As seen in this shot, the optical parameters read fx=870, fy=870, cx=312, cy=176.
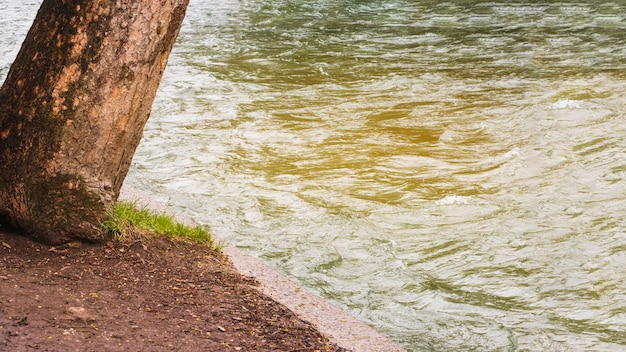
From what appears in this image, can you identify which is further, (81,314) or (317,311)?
(317,311)

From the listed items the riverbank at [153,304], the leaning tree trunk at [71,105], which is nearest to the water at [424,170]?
the riverbank at [153,304]

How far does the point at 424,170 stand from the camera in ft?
30.7

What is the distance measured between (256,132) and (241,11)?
451 inches

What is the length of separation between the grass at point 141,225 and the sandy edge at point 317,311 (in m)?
0.27

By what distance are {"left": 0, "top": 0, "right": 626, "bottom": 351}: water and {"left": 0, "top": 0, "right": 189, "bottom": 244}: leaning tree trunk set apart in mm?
2079

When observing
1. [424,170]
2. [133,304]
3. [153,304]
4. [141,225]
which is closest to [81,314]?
[133,304]

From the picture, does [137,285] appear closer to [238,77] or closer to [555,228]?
[555,228]

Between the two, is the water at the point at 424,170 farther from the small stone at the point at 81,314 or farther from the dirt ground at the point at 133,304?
the small stone at the point at 81,314

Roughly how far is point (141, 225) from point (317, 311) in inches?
55.6

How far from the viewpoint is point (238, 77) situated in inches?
548

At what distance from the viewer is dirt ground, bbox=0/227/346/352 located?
4.27m

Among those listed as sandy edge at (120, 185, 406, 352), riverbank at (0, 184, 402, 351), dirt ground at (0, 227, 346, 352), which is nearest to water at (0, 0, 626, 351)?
sandy edge at (120, 185, 406, 352)

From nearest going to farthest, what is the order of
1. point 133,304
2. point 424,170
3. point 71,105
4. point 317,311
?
point 133,304, point 71,105, point 317,311, point 424,170

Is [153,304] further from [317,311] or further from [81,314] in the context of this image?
[317,311]
